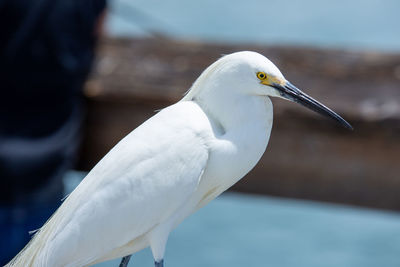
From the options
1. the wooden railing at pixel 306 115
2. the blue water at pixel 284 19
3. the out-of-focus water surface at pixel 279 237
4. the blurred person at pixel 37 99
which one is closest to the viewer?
the blurred person at pixel 37 99

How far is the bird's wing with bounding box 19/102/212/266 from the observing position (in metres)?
0.78

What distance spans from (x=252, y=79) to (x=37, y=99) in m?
0.73

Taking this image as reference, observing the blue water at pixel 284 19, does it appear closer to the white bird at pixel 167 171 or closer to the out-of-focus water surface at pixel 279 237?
the out-of-focus water surface at pixel 279 237

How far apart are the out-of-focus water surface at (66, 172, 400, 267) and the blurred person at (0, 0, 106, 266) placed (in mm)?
1387

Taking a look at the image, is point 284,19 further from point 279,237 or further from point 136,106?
point 136,106

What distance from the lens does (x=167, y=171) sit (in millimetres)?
788

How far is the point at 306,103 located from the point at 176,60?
40.6 inches

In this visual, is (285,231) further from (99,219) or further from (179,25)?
(99,219)

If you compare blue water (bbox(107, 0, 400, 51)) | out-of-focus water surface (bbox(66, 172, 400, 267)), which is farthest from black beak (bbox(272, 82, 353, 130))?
blue water (bbox(107, 0, 400, 51))

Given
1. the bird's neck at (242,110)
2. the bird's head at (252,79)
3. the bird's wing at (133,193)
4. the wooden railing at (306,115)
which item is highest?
the bird's head at (252,79)

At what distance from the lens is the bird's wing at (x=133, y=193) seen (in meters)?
0.78

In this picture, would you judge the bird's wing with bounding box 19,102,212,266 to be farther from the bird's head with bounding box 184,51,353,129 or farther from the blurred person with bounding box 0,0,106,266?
the blurred person with bounding box 0,0,106,266

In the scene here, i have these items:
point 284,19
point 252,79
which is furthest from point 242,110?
point 284,19

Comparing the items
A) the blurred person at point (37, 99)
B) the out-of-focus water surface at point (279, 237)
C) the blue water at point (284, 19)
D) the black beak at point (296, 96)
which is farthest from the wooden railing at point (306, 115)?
the blue water at point (284, 19)
